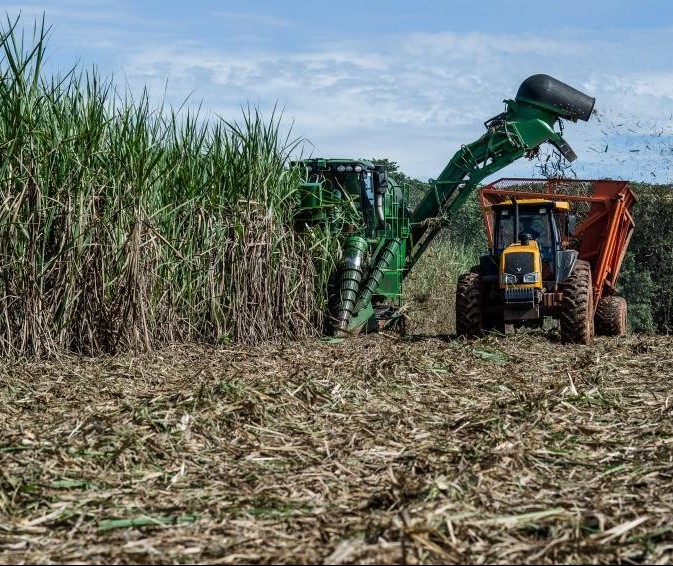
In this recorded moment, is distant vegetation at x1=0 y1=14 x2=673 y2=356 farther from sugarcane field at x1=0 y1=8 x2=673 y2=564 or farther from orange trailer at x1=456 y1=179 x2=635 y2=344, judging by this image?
orange trailer at x1=456 y1=179 x2=635 y2=344

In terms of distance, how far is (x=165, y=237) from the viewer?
10078 mm

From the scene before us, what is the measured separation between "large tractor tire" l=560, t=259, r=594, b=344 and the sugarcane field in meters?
0.03

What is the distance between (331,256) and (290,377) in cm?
476

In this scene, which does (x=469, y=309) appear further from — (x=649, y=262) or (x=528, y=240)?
(x=649, y=262)

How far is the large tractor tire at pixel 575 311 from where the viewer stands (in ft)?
38.4

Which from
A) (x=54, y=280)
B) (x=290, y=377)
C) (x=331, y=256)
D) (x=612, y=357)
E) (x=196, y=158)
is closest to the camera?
(x=290, y=377)

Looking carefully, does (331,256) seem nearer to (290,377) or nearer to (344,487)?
(290,377)

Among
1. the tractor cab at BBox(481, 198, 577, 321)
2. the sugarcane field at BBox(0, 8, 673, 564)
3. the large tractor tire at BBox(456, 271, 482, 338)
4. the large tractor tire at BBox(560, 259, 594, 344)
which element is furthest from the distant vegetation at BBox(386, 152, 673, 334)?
the large tractor tire at BBox(560, 259, 594, 344)

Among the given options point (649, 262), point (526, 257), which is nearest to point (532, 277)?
point (526, 257)

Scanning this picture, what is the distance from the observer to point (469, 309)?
12.1m

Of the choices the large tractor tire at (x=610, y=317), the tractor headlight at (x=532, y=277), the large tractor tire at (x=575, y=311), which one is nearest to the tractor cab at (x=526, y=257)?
the tractor headlight at (x=532, y=277)

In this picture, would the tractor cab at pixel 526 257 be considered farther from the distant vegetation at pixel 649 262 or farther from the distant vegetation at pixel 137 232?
the distant vegetation at pixel 649 262

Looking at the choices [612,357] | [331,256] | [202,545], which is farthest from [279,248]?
[202,545]

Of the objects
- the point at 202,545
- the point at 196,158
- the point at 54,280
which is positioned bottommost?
the point at 202,545
